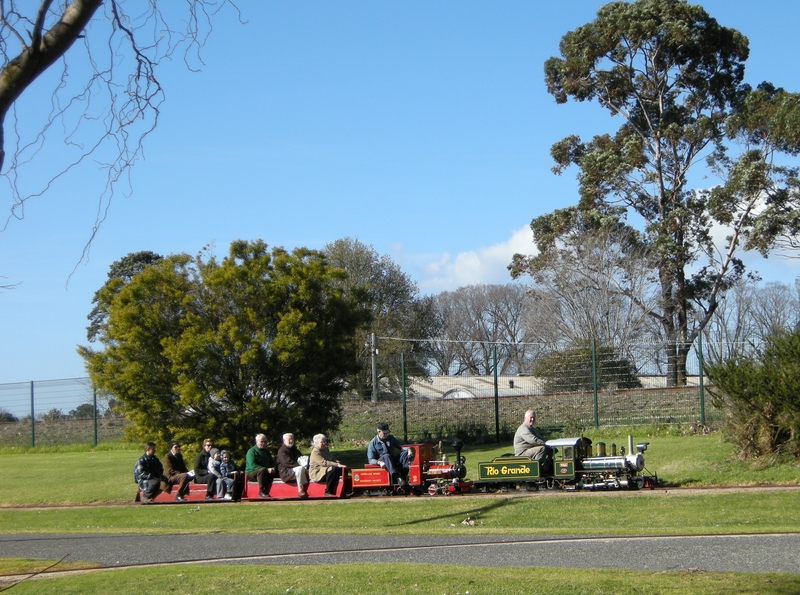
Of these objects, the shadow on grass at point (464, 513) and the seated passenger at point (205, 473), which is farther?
the seated passenger at point (205, 473)

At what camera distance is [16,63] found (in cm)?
464

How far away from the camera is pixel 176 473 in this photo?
2059 centimetres

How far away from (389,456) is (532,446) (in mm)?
2965

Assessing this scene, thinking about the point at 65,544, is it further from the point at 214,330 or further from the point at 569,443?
the point at 214,330

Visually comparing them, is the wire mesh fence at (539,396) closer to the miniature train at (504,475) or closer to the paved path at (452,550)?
the miniature train at (504,475)

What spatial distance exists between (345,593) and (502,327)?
233 ft

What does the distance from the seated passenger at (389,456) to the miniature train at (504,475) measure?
0.34ft

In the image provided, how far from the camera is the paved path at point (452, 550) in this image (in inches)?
360

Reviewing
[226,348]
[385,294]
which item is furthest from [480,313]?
[226,348]

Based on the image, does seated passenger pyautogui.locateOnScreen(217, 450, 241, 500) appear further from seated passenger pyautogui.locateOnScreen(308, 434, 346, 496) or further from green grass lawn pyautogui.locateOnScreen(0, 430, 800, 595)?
seated passenger pyautogui.locateOnScreen(308, 434, 346, 496)

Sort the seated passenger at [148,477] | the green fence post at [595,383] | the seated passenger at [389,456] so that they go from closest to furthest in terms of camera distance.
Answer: the seated passenger at [389,456] → the seated passenger at [148,477] → the green fence post at [595,383]

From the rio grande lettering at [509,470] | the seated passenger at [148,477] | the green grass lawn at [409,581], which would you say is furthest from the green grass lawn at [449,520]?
the rio grande lettering at [509,470]

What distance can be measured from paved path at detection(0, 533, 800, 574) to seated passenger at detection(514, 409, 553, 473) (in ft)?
17.4

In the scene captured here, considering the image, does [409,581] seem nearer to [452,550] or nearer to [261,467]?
[452,550]
